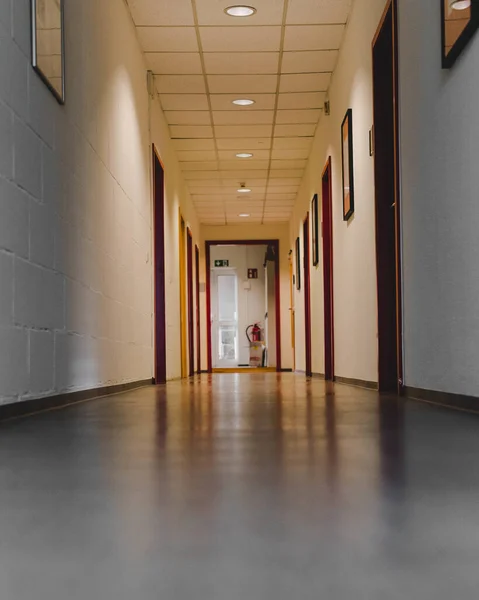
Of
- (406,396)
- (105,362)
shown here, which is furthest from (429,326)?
(105,362)

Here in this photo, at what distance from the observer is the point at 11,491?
126 centimetres

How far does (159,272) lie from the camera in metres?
8.35

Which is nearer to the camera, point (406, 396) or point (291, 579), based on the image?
point (291, 579)

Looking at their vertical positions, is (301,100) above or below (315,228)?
above

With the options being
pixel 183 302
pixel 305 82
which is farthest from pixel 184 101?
pixel 183 302

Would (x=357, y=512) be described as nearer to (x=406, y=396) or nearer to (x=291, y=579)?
(x=291, y=579)

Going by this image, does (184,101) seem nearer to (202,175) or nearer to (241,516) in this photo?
(202,175)

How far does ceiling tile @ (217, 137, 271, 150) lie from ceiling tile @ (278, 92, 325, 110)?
4.32 feet

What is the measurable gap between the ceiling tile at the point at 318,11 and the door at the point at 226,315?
1916 centimetres

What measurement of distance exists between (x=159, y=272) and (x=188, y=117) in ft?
6.45

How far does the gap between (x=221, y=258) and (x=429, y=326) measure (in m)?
22.1

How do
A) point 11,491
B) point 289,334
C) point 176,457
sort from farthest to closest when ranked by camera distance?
1. point 289,334
2. point 176,457
3. point 11,491

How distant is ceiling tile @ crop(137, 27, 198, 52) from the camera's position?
6660 millimetres

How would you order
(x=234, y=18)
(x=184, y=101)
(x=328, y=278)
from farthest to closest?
1. (x=328, y=278)
2. (x=184, y=101)
3. (x=234, y=18)
